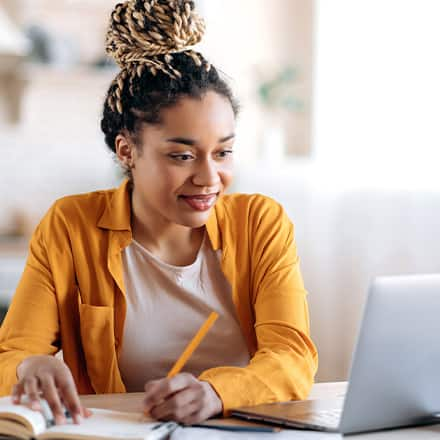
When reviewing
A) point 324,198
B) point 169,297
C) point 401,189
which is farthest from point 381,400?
point 324,198

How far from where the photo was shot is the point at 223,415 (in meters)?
1.25

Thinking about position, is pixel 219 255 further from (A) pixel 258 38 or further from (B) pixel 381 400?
(A) pixel 258 38

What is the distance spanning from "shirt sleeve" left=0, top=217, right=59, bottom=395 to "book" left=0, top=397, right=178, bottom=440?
1.09 ft

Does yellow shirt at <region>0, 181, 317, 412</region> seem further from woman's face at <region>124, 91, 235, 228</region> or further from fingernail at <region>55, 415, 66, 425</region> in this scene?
fingernail at <region>55, 415, 66, 425</region>

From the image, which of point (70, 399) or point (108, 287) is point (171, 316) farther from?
point (70, 399)

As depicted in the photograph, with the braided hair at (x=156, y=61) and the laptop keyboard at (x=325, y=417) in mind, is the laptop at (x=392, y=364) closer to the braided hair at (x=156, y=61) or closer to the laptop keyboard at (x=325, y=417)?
the laptop keyboard at (x=325, y=417)

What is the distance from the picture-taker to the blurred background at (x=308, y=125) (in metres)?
3.35

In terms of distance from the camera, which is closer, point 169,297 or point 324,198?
point 169,297

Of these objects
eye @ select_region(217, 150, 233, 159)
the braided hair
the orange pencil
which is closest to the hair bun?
the braided hair

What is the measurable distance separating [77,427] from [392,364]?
17.2 inches

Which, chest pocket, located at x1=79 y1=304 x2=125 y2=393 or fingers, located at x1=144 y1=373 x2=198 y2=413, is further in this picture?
chest pocket, located at x1=79 y1=304 x2=125 y2=393

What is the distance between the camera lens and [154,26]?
161 cm

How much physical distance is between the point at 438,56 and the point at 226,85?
182cm

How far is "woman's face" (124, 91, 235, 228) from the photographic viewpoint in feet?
4.99
